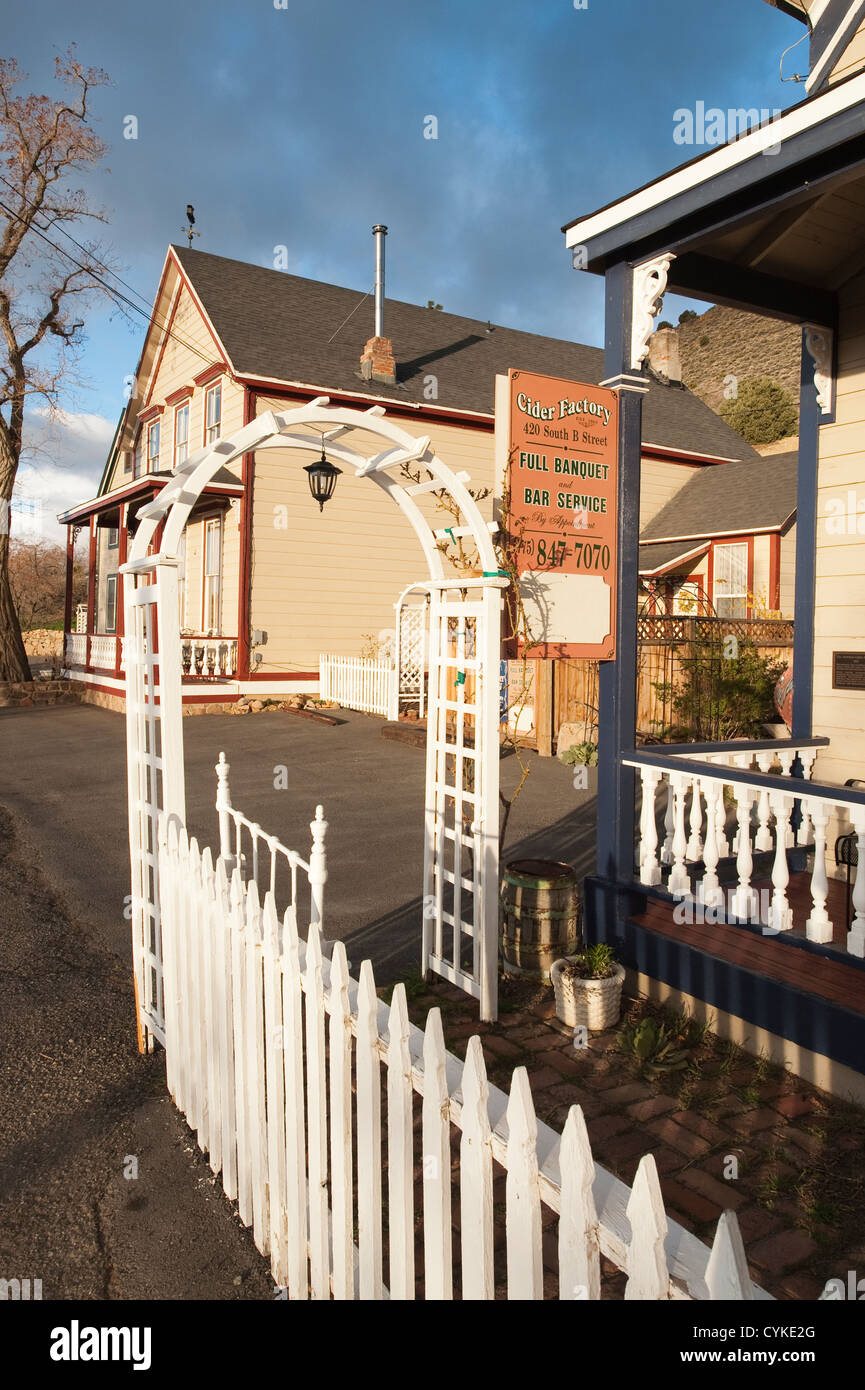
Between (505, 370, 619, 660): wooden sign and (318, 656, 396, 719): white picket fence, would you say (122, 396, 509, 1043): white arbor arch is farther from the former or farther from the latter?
(318, 656, 396, 719): white picket fence

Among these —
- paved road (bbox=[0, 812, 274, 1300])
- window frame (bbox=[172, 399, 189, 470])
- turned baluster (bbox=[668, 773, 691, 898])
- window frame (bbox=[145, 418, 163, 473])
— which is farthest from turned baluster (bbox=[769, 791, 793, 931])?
window frame (bbox=[145, 418, 163, 473])

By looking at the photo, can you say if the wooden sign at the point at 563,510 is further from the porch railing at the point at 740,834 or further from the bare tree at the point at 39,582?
the bare tree at the point at 39,582

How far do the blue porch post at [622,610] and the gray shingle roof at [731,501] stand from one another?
A: 17.1 m

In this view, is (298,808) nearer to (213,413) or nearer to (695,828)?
(695,828)

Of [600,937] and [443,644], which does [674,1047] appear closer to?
[600,937]

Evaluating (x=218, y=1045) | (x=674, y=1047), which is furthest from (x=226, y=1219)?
(x=674, y=1047)

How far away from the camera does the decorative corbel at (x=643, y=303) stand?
5062 millimetres

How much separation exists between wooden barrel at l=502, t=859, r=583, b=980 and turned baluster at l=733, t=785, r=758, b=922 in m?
0.92

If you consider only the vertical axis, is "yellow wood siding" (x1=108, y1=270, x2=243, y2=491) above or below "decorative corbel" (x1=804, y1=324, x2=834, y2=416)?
above

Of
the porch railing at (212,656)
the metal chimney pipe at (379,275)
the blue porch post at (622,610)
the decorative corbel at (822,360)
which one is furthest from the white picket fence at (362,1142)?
the metal chimney pipe at (379,275)

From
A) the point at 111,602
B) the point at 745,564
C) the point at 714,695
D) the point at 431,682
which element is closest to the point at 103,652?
the point at 111,602

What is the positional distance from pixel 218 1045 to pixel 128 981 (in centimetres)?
224

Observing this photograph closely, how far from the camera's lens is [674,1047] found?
14.3 ft

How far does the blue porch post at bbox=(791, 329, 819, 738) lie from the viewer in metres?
6.44
